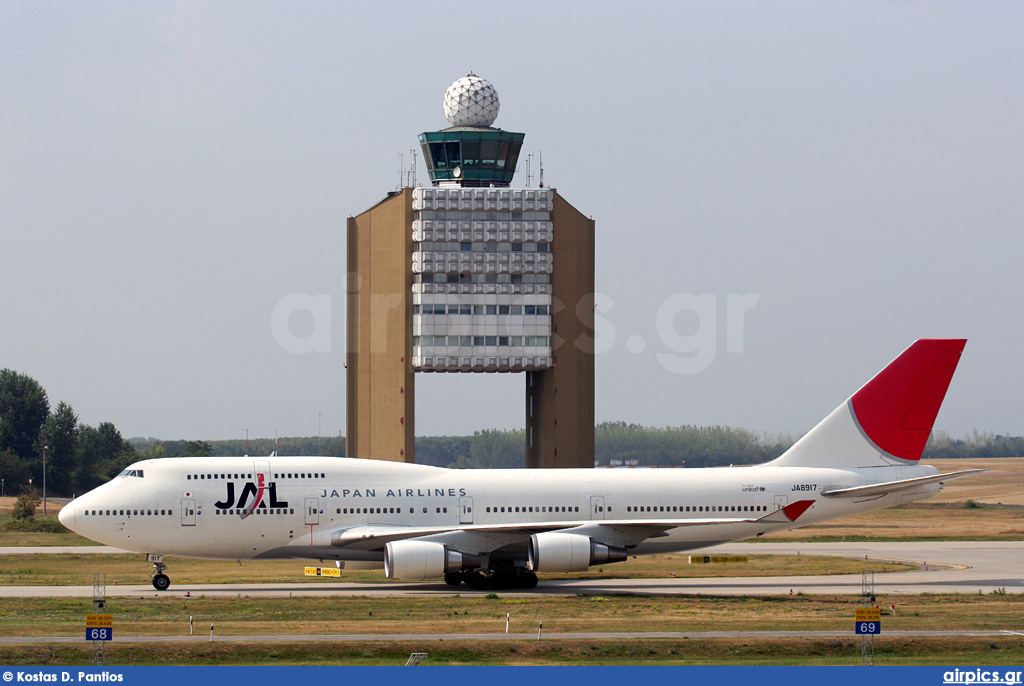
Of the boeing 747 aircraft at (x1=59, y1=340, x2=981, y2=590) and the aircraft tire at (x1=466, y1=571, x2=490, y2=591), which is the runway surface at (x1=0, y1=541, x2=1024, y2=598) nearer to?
the aircraft tire at (x1=466, y1=571, x2=490, y2=591)

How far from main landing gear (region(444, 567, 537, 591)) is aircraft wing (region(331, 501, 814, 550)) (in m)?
1.21

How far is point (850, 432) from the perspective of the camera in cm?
4366

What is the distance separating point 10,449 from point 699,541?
10131cm

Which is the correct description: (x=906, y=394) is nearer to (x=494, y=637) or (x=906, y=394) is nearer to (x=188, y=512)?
(x=494, y=637)

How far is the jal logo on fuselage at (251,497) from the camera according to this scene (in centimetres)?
3975

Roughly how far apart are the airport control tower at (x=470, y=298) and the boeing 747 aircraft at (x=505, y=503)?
1485 inches

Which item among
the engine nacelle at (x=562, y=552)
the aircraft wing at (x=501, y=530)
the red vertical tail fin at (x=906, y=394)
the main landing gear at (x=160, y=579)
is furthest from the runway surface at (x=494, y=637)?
the red vertical tail fin at (x=906, y=394)

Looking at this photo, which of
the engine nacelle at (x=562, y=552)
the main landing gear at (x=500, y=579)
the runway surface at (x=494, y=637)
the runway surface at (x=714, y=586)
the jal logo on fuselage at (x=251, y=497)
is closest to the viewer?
the runway surface at (x=494, y=637)

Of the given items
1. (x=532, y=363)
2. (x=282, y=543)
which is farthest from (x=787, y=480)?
(x=532, y=363)

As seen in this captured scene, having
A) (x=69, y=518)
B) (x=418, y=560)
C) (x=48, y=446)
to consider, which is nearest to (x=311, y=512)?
(x=418, y=560)

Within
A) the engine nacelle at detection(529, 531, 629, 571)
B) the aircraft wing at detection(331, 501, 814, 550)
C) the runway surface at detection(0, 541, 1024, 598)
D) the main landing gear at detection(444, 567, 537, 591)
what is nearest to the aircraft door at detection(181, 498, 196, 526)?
the runway surface at detection(0, 541, 1024, 598)

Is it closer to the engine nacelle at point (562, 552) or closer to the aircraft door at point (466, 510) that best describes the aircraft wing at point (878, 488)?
the engine nacelle at point (562, 552)

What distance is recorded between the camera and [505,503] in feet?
135

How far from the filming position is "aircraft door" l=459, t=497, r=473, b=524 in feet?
134
